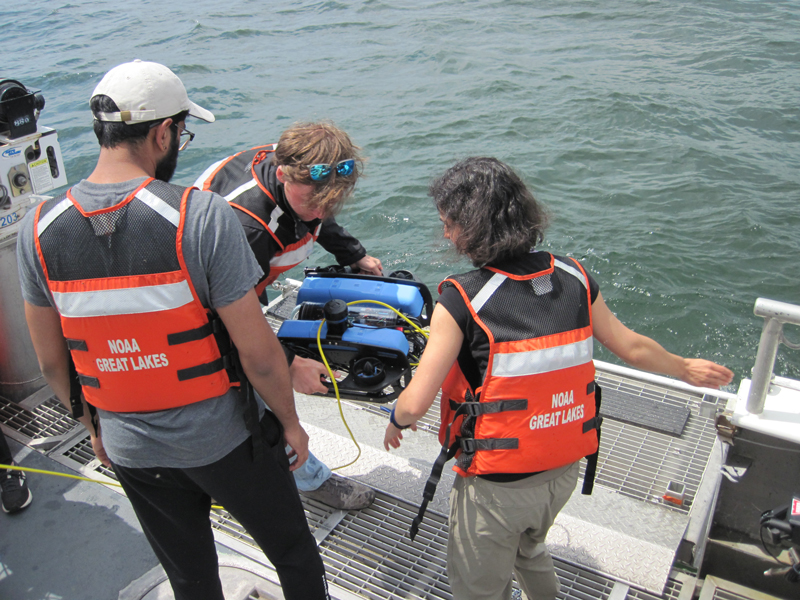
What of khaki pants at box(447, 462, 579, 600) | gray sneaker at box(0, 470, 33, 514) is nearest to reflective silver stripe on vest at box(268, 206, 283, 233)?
khaki pants at box(447, 462, 579, 600)

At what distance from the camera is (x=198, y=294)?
1.65 meters

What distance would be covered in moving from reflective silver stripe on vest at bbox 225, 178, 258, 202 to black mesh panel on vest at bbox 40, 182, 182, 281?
2.53ft

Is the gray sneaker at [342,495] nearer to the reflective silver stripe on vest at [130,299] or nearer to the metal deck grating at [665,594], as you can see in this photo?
the metal deck grating at [665,594]

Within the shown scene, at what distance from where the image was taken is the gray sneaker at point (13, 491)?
9.58 ft

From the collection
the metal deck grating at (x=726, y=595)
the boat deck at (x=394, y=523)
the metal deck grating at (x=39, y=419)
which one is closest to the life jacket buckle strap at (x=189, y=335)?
the boat deck at (x=394, y=523)

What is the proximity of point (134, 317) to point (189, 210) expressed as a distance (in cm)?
32

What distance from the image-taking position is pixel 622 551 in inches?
105

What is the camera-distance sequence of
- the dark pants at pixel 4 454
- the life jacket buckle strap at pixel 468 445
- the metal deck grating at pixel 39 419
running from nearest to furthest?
1. the life jacket buckle strap at pixel 468 445
2. the dark pants at pixel 4 454
3. the metal deck grating at pixel 39 419

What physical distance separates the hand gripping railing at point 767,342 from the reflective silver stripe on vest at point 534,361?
76 centimetres

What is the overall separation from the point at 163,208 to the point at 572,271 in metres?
1.21

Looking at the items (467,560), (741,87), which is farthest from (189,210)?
(741,87)

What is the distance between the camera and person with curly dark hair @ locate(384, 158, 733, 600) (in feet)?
6.10

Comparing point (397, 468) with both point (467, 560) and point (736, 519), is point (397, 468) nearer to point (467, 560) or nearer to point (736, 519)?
point (467, 560)

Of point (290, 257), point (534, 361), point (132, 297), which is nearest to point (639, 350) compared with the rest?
point (534, 361)
